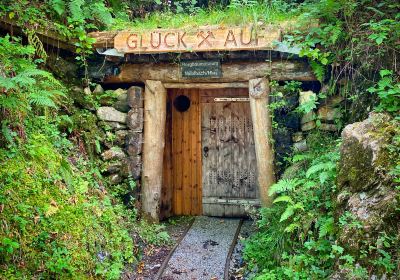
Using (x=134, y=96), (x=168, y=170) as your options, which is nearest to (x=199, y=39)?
(x=134, y=96)

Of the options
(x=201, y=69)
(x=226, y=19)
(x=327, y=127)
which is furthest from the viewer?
(x=201, y=69)

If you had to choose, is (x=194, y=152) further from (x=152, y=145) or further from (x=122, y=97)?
(x=122, y=97)

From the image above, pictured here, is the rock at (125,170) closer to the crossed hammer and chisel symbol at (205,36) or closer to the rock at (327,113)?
the crossed hammer and chisel symbol at (205,36)

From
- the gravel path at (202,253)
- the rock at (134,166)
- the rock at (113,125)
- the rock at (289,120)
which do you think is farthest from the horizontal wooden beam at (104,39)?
the gravel path at (202,253)

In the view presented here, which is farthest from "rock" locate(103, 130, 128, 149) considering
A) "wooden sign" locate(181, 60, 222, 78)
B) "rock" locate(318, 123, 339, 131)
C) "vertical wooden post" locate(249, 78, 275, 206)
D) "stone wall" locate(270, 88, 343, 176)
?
"rock" locate(318, 123, 339, 131)

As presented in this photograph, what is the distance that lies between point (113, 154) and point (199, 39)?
230 cm

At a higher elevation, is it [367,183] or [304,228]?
[367,183]

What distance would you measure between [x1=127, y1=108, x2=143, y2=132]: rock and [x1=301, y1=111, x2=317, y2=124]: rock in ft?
8.88

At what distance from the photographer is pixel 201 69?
5.78 metres

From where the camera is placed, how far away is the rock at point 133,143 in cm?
615

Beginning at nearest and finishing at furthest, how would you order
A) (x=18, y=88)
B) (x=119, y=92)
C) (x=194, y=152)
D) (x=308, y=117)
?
1. (x=18, y=88)
2. (x=308, y=117)
3. (x=119, y=92)
4. (x=194, y=152)

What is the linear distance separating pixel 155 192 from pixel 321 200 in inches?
123

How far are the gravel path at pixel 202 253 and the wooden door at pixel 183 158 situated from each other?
795 mm

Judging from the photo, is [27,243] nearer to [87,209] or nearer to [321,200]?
[87,209]
